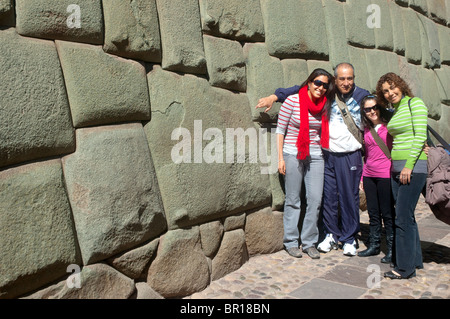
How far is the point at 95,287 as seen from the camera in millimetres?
2645

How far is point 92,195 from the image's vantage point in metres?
2.64

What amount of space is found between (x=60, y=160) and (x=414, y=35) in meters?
6.11

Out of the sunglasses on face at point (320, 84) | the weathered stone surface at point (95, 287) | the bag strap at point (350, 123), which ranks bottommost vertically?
the weathered stone surface at point (95, 287)

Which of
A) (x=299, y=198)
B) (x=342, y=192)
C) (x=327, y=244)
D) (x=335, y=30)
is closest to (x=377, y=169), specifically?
(x=342, y=192)

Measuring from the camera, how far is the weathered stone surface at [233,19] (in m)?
3.52

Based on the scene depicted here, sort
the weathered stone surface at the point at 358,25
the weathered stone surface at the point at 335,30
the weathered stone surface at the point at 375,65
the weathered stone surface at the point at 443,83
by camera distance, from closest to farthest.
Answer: the weathered stone surface at the point at 335,30, the weathered stone surface at the point at 358,25, the weathered stone surface at the point at 375,65, the weathered stone surface at the point at 443,83

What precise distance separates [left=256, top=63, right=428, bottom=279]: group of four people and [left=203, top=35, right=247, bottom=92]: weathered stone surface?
30 centimetres

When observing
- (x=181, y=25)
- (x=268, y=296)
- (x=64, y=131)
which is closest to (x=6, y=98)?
(x=64, y=131)

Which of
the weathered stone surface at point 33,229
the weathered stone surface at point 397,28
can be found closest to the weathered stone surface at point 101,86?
the weathered stone surface at point 33,229

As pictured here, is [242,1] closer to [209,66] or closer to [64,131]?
[209,66]

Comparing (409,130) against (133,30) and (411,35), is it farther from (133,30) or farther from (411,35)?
(411,35)

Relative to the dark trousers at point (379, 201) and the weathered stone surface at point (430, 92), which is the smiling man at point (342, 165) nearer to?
the dark trousers at point (379, 201)

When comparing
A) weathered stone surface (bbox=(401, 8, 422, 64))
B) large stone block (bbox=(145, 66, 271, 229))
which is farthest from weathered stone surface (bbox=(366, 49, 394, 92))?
large stone block (bbox=(145, 66, 271, 229))

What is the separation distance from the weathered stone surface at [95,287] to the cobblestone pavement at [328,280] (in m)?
0.57
